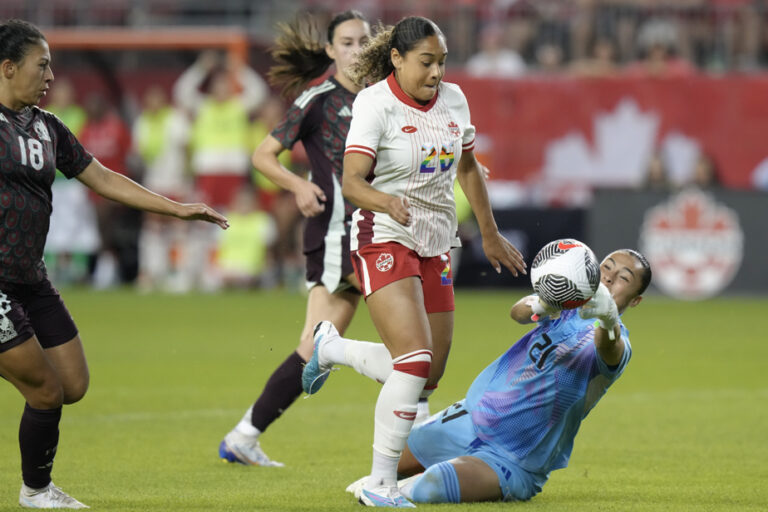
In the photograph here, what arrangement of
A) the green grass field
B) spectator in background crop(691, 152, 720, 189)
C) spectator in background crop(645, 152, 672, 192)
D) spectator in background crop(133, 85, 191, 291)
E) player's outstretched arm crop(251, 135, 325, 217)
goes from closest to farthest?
the green grass field, player's outstretched arm crop(251, 135, 325, 217), spectator in background crop(691, 152, 720, 189), spectator in background crop(645, 152, 672, 192), spectator in background crop(133, 85, 191, 291)

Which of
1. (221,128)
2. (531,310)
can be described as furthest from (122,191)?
(221,128)

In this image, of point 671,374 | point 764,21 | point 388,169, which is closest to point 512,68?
point 764,21

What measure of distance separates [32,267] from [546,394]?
7.72 feet

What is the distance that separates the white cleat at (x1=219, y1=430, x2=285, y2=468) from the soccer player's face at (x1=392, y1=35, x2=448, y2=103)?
236 centimetres

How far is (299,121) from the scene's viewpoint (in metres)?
7.42

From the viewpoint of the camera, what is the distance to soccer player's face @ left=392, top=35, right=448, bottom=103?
5.88 meters

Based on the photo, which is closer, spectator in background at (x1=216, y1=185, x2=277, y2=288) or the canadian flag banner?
spectator in background at (x1=216, y1=185, x2=277, y2=288)

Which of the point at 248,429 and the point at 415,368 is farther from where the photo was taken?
the point at 248,429

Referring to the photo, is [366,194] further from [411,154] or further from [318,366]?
[318,366]

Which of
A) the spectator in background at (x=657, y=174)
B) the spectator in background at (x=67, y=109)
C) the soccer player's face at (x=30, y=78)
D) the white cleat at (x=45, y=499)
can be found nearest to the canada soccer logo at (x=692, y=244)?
the spectator in background at (x=657, y=174)

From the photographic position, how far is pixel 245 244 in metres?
19.8

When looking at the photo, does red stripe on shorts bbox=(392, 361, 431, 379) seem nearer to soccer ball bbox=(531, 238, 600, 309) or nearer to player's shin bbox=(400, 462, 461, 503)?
player's shin bbox=(400, 462, 461, 503)

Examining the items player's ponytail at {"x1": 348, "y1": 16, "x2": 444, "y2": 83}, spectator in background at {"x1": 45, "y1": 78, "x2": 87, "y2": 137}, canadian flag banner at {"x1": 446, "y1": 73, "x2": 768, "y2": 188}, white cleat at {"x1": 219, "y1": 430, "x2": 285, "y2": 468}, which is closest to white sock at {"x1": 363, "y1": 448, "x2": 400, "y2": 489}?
white cleat at {"x1": 219, "y1": 430, "x2": 285, "y2": 468}

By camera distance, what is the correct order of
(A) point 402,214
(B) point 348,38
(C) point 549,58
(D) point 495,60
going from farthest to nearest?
(D) point 495,60
(C) point 549,58
(B) point 348,38
(A) point 402,214
